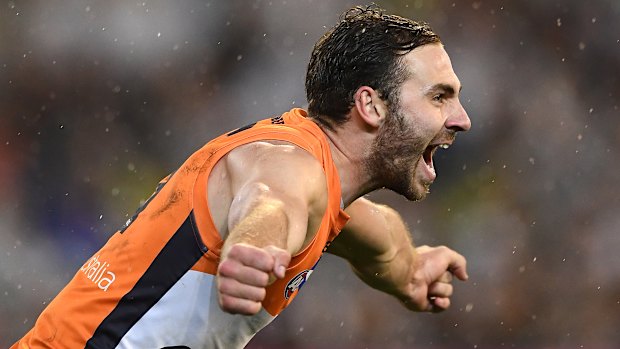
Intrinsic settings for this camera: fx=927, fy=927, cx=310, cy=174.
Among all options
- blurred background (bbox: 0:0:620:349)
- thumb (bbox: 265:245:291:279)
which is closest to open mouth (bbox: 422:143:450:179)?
thumb (bbox: 265:245:291:279)

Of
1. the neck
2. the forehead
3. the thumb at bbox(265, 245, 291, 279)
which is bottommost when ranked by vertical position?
the neck

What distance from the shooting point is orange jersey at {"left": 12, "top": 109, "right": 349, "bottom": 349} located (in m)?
2.99

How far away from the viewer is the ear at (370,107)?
11.3 feet

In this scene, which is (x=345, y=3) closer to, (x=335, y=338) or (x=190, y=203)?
(x=335, y=338)

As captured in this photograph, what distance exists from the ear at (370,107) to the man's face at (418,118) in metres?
0.03

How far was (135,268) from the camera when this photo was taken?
10.1 ft

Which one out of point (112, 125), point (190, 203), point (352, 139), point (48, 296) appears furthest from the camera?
point (112, 125)

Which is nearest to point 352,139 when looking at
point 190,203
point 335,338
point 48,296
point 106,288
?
point 190,203

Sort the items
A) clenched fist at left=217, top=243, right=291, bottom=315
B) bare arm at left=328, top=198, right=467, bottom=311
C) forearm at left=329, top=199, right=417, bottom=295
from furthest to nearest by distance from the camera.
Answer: bare arm at left=328, top=198, right=467, bottom=311
forearm at left=329, top=199, right=417, bottom=295
clenched fist at left=217, top=243, right=291, bottom=315

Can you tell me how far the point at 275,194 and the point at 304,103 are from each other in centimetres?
513

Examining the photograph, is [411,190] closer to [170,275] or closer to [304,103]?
[170,275]

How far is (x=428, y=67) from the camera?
3445mm

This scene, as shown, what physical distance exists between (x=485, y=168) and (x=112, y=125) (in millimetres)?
3030

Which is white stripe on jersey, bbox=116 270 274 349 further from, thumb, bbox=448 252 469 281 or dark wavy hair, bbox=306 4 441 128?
thumb, bbox=448 252 469 281
